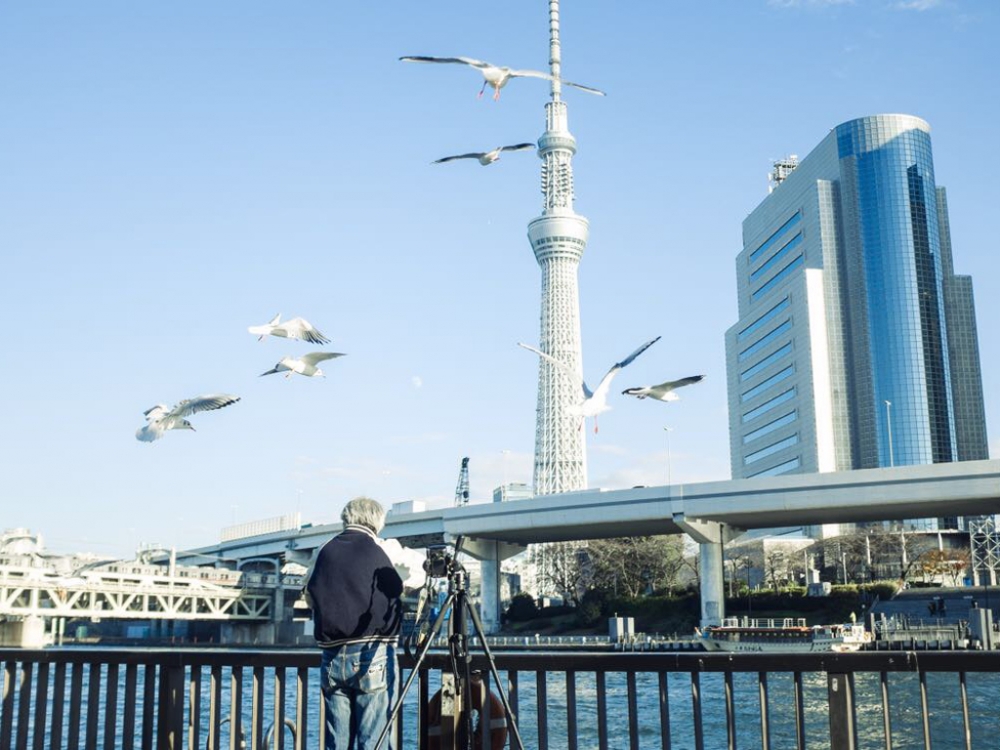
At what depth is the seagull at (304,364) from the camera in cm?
1856

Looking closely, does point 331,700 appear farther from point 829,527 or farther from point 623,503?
point 829,527

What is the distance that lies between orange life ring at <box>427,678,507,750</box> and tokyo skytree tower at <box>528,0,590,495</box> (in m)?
122

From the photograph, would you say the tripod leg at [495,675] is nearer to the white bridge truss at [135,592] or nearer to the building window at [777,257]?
the white bridge truss at [135,592]

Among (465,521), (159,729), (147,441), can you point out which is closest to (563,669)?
(159,729)

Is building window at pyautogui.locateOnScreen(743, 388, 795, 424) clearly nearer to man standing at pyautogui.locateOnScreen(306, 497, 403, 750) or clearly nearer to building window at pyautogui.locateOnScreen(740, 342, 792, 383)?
building window at pyautogui.locateOnScreen(740, 342, 792, 383)

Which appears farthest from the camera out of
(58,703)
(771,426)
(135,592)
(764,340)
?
(764,340)

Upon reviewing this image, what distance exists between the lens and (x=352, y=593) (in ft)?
20.8

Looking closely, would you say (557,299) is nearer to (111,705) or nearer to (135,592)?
(135,592)

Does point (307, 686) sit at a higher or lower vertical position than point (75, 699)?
higher

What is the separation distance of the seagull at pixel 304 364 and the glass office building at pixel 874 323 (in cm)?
11910

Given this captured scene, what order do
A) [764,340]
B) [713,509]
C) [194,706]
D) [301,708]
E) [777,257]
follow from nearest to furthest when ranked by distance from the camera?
[301,708] → [194,706] → [713,509] → [764,340] → [777,257]

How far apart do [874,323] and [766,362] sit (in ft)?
60.2

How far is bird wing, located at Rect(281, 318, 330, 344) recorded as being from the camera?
1836 cm

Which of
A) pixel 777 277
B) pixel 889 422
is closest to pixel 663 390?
pixel 889 422
